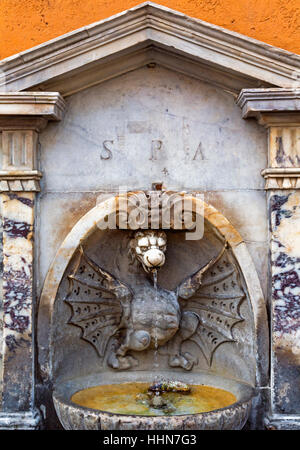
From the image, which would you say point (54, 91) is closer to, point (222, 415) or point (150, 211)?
point (150, 211)

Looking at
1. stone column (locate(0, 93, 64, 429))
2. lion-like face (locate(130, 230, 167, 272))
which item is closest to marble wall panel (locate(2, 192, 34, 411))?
stone column (locate(0, 93, 64, 429))

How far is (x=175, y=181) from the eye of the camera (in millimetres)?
4027

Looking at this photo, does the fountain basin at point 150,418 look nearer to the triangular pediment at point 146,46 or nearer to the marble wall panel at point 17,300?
the marble wall panel at point 17,300

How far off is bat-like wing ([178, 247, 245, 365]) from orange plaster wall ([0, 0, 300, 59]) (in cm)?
186

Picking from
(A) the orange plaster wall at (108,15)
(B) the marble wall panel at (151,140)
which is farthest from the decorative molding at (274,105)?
(A) the orange plaster wall at (108,15)

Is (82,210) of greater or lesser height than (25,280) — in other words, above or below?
above

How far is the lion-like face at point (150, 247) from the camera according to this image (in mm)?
3975

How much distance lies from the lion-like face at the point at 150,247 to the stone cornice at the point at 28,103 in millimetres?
999

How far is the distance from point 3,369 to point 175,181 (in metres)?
1.65

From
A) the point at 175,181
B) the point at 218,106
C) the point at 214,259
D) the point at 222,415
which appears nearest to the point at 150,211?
the point at 175,181

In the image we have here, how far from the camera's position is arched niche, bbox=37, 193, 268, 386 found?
390 centimetres

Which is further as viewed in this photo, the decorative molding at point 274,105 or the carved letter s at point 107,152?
the carved letter s at point 107,152

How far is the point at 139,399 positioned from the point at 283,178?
67.2 inches
